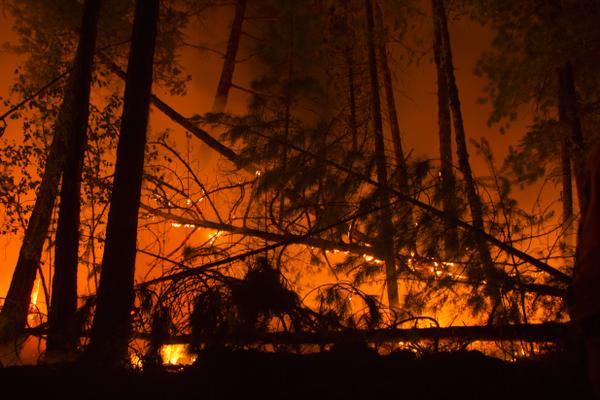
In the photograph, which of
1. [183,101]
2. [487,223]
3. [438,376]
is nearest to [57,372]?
[438,376]

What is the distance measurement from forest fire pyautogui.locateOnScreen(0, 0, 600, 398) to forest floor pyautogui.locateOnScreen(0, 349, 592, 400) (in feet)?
0.09

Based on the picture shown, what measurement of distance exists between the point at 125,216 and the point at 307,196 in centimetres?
197

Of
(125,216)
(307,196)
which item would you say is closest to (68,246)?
(125,216)

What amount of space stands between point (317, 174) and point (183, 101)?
4.95 m

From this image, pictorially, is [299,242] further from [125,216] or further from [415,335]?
[125,216]

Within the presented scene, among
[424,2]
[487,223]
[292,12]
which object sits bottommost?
[487,223]

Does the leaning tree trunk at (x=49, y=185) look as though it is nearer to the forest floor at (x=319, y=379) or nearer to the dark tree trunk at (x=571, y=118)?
the forest floor at (x=319, y=379)

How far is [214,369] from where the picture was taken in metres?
2.18

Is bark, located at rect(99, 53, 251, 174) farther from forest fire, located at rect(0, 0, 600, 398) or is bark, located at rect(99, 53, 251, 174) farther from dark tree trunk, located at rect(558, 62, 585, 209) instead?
dark tree trunk, located at rect(558, 62, 585, 209)

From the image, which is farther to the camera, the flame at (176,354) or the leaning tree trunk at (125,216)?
the flame at (176,354)

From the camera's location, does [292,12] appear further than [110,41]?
Yes

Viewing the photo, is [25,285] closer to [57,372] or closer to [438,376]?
[57,372]

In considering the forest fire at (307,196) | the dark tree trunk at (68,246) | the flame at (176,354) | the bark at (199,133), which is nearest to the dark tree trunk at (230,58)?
the forest fire at (307,196)

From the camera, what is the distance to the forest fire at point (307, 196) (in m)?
3.04
